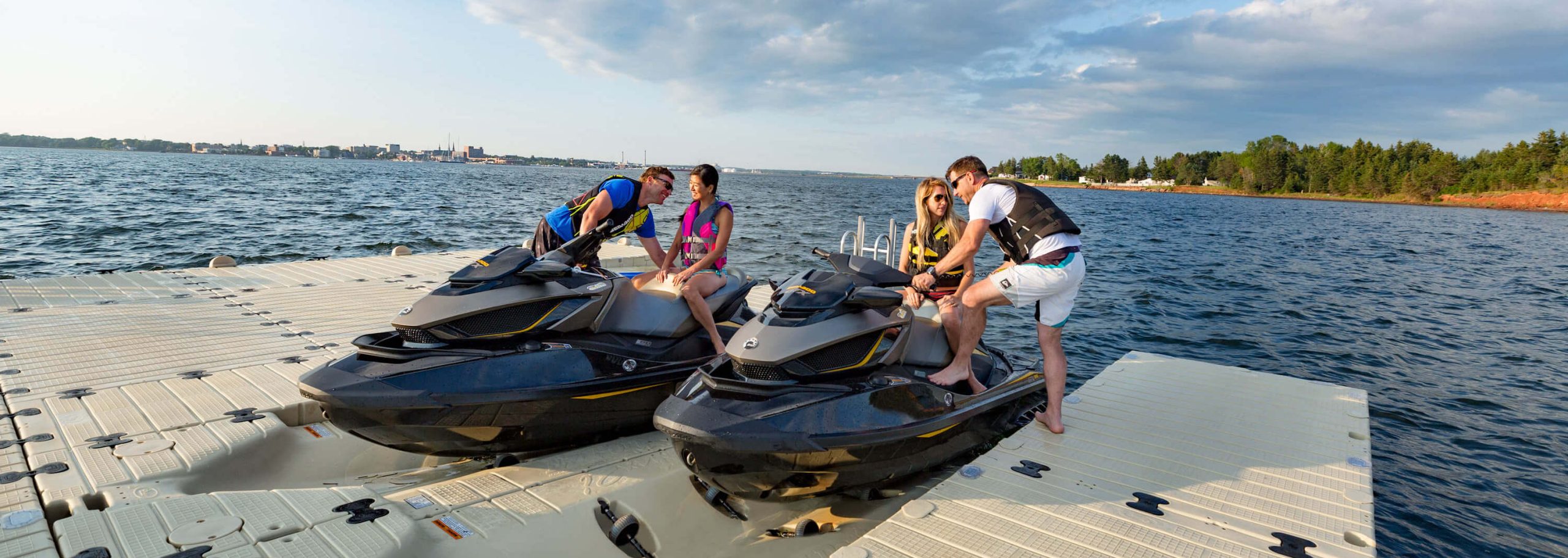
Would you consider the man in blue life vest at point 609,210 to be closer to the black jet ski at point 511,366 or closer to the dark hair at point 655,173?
the dark hair at point 655,173

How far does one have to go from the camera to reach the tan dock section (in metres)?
3.24

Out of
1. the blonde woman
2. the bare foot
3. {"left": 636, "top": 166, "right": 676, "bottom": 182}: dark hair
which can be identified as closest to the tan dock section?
the bare foot

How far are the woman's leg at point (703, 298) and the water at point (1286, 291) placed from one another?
4.33 metres

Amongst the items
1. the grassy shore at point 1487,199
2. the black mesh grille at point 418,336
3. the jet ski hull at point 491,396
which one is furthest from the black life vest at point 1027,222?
the grassy shore at point 1487,199

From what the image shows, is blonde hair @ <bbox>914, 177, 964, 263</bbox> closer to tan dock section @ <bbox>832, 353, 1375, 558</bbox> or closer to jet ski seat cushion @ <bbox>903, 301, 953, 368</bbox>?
jet ski seat cushion @ <bbox>903, 301, 953, 368</bbox>

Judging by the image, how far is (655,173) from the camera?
5098 mm

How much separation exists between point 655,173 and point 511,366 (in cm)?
172

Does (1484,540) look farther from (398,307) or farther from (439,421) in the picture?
(398,307)

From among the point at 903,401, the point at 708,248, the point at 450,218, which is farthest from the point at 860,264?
the point at 450,218

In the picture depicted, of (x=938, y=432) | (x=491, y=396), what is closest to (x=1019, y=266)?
(x=938, y=432)

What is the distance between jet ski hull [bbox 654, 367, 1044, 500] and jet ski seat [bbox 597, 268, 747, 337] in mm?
836

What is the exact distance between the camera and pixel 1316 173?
358 ft

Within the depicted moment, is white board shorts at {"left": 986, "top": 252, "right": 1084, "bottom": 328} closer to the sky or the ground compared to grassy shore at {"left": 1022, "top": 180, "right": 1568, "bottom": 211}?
closer to the ground

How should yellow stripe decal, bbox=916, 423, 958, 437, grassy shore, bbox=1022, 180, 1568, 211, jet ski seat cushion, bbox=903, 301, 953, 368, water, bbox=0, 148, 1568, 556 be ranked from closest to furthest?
1. yellow stripe decal, bbox=916, 423, 958, 437
2. jet ski seat cushion, bbox=903, 301, 953, 368
3. water, bbox=0, 148, 1568, 556
4. grassy shore, bbox=1022, 180, 1568, 211
